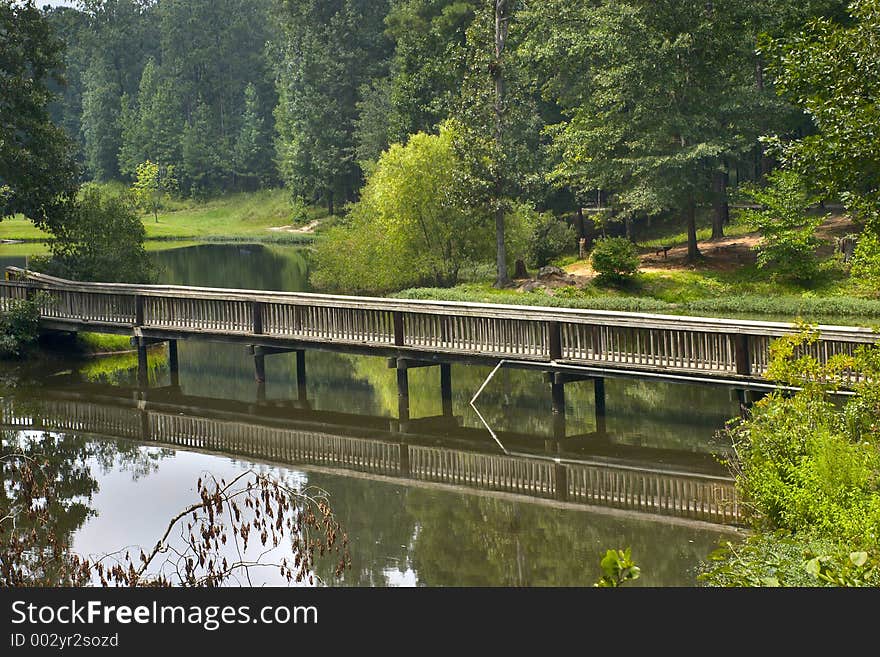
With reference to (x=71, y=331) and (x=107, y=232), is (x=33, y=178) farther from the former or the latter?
(x=71, y=331)

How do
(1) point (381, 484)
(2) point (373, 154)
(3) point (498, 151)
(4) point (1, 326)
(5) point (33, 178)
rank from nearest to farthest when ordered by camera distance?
(1) point (381, 484), (4) point (1, 326), (5) point (33, 178), (3) point (498, 151), (2) point (373, 154)

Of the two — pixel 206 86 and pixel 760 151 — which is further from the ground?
pixel 206 86

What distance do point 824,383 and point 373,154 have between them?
206 feet

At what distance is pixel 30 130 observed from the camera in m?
38.1

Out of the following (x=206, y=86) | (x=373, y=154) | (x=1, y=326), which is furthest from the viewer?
(x=206, y=86)

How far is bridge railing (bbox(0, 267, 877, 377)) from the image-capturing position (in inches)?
891

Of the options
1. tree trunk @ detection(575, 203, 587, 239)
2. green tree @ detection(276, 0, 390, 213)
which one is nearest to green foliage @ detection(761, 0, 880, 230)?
tree trunk @ detection(575, 203, 587, 239)

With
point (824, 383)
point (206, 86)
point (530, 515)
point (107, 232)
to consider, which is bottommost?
point (530, 515)

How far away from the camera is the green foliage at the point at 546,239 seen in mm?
55000

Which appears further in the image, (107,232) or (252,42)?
(252,42)

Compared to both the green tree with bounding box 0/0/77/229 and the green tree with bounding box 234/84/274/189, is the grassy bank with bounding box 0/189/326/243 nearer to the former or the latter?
the green tree with bounding box 234/84/274/189

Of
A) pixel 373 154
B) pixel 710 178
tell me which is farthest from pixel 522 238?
pixel 373 154

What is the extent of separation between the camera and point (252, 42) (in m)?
136

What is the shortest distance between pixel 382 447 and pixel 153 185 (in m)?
88.1
